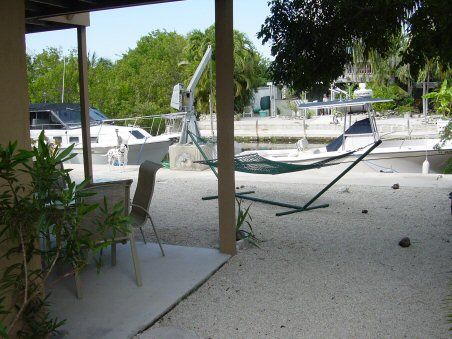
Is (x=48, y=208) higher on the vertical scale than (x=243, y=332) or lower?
higher

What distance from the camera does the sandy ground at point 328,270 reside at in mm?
3250

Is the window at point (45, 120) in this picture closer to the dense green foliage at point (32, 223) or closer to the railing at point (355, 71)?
the railing at point (355, 71)

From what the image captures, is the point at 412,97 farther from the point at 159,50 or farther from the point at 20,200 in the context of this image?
the point at 20,200

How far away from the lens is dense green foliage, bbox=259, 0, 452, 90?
3.65 metres

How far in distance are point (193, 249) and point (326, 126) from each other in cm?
1954

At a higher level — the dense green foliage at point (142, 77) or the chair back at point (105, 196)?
the dense green foliage at point (142, 77)

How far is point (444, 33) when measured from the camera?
111 inches

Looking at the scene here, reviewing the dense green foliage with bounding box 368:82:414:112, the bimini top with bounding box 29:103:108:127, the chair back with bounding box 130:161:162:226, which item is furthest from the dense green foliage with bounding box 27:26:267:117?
the chair back with bounding box 130:161:162:226

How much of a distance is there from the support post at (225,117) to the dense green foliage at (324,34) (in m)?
0.34

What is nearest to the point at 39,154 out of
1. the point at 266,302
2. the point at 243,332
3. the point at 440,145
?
the point at 243,332

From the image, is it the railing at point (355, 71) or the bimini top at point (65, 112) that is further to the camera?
the bimini top at point (65, 112)

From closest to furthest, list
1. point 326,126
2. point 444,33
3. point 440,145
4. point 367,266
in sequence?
point 444,33 → point 367,266 → point 440,145 → point 326,126

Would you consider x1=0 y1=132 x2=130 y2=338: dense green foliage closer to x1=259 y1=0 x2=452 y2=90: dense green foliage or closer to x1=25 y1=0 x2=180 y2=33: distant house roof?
x1=259 y1=0 x2=452 y2=90: dense green foliage

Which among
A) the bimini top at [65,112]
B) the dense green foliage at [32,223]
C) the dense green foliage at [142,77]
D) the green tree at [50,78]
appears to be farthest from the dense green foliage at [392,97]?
the dense green foliage at [32,223]
